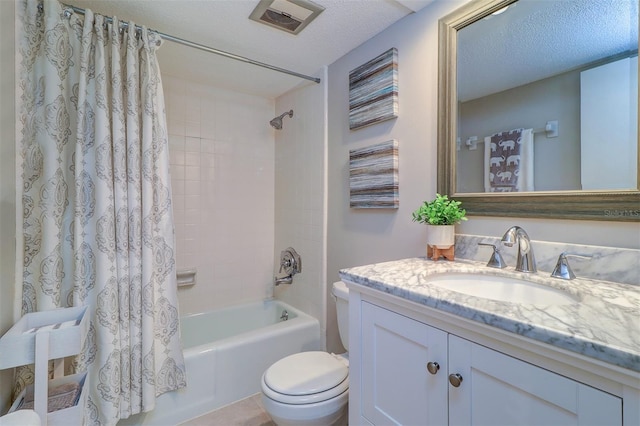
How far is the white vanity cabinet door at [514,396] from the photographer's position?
51 centimetres

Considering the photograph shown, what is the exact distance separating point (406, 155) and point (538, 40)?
25.8 inches

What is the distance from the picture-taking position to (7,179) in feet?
3.44

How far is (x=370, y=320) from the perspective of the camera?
3.10 feet

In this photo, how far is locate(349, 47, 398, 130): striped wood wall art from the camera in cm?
151

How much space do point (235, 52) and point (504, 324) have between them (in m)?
2.04

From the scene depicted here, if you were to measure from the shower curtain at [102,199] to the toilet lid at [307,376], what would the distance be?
0.61 metres

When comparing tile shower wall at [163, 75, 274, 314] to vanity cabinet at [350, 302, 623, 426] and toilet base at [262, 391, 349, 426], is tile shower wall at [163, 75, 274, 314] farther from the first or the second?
vanity cabinet at [350, 302, 623, 426]

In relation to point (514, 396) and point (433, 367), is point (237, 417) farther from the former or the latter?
point (514, 396)

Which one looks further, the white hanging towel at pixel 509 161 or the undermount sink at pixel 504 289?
the white hanging towel at pixel 509 161

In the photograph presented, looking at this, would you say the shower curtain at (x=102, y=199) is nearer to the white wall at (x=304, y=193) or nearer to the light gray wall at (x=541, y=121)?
the white wall at (x=304, y=193)

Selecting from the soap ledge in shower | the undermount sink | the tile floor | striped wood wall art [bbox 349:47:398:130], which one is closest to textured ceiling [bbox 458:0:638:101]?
striped wood wall art [bbox 349:47:398:130]

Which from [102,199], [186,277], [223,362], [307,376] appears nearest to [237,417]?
[223,362]

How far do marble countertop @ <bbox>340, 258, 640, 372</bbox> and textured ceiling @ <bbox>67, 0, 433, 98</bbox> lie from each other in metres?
1.33

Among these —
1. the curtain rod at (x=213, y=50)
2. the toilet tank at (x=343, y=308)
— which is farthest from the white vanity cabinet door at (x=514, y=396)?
the curtain rod at (x=213, y=50)
